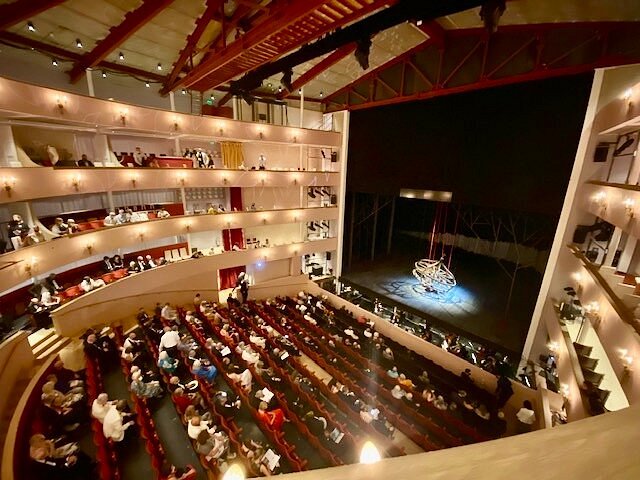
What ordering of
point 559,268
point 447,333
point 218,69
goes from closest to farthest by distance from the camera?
point 218,69, point 559,268, point 447,333

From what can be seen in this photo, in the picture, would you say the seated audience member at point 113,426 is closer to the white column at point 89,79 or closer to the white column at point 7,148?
the white column at point 7,148

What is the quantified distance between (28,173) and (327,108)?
38.9ft

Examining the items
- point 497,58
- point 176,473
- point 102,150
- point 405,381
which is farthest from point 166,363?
point 497,58

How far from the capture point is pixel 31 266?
6.89 metres

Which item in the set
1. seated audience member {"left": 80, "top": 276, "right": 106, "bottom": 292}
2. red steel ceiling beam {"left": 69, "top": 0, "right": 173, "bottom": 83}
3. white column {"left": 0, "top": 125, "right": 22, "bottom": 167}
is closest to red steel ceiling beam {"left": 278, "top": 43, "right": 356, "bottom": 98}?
red steel ceiling beam {"left": 69, "top": 0, "right": 173, "bottom": 83}

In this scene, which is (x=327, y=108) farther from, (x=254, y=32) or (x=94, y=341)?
(x=94, y=341)

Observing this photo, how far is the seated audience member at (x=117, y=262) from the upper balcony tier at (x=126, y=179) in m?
2.44

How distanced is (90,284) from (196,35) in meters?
7.61

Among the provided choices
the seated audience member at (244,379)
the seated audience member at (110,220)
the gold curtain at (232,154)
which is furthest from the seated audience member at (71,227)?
the seated audience member at (244,379)

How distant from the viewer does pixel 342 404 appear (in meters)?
6.95

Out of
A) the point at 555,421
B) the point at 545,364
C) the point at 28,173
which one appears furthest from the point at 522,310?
the point at 28,173

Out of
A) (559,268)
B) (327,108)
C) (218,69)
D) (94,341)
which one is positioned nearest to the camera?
(94,341)

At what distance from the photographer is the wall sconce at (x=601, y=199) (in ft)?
21.1

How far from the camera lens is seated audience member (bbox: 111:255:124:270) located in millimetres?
10078
